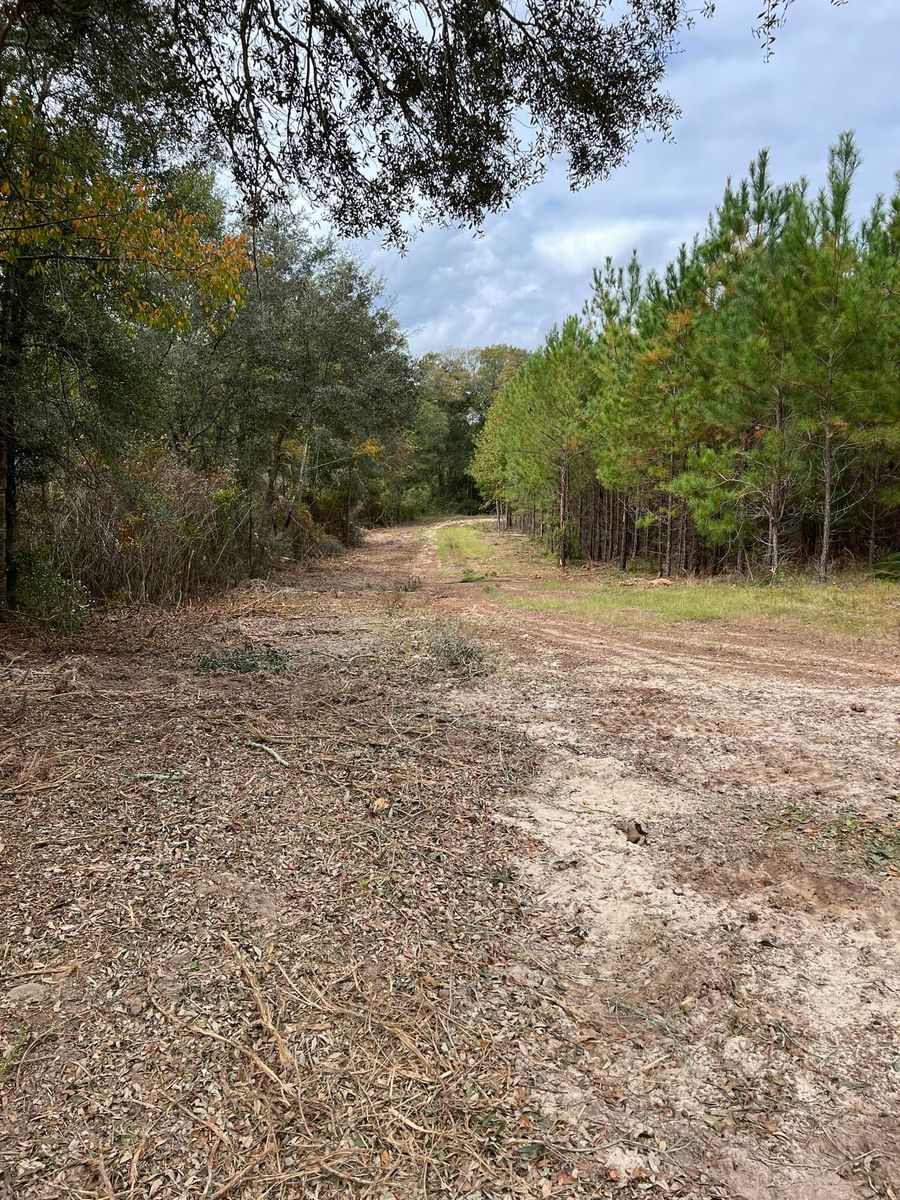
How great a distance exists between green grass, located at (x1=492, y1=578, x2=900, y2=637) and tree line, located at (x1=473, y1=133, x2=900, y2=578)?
4.29 feet

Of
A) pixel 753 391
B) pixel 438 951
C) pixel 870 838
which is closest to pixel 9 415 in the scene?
pixel 438 951

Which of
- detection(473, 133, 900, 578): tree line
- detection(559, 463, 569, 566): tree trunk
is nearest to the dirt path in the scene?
detection(473, 133, 900, 578): tree line

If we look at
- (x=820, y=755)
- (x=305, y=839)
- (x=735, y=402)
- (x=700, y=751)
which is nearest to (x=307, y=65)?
(x=305, y=839)

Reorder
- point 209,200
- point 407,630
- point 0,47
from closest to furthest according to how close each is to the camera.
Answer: point 0,47
point 407,630
point 209,200

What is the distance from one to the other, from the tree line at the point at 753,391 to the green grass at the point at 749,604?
131 centimetres

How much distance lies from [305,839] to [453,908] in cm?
68

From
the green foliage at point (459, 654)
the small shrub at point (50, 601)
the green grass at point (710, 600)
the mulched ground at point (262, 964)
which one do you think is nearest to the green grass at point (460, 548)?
the green grass at point (710, 600)

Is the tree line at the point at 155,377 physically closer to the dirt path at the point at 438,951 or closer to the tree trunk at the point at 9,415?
the tree trunk at the point at 9,415

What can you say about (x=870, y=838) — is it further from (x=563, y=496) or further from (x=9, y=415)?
(x=563, y=496)

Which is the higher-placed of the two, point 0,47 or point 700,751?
point 0,47

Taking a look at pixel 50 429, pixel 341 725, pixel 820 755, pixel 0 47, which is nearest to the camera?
pixel 0 47

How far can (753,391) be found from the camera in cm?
1141

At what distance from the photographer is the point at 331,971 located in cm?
184

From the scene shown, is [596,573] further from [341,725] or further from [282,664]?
[341,725]
